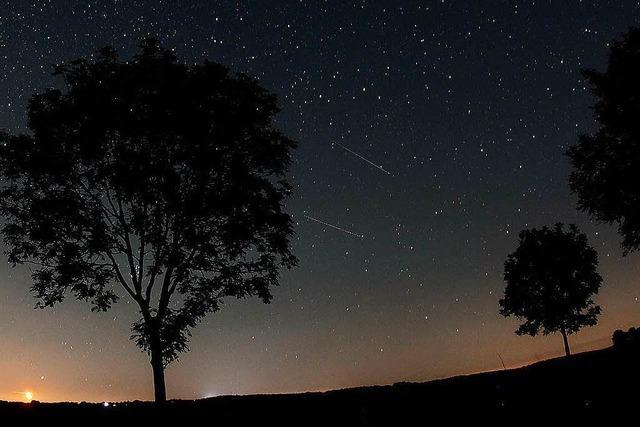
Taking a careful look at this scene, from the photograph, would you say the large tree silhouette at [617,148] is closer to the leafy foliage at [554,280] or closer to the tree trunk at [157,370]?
the leafy foliage at [554,280]

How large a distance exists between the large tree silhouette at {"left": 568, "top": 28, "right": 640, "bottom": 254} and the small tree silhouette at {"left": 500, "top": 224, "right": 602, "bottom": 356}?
36.6 feet

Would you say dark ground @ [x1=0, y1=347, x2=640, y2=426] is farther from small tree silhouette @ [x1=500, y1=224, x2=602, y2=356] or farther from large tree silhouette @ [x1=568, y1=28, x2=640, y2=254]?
small tree silhouette @ [x1=500, y1=224, x2=602, y2=356]

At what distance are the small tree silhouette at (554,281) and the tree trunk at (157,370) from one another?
92.4ft

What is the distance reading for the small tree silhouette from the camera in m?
38.5

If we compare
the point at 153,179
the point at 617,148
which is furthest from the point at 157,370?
the point at 617,148

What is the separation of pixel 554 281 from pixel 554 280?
0.23 ft

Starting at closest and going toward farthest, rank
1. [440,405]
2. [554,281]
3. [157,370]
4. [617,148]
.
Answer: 1. [440,405]
2. [157,370]
3. [617,148]
4. [554,281]

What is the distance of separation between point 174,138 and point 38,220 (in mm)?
5715

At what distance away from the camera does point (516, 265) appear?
4038cm

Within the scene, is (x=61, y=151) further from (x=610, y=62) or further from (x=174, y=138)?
(x=610, y=62)

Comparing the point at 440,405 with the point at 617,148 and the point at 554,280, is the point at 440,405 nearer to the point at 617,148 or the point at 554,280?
the point at 617,148

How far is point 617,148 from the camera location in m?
26.3

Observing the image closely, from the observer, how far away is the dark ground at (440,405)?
31.6 feet

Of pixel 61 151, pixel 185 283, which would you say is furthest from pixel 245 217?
pixel 61 151
